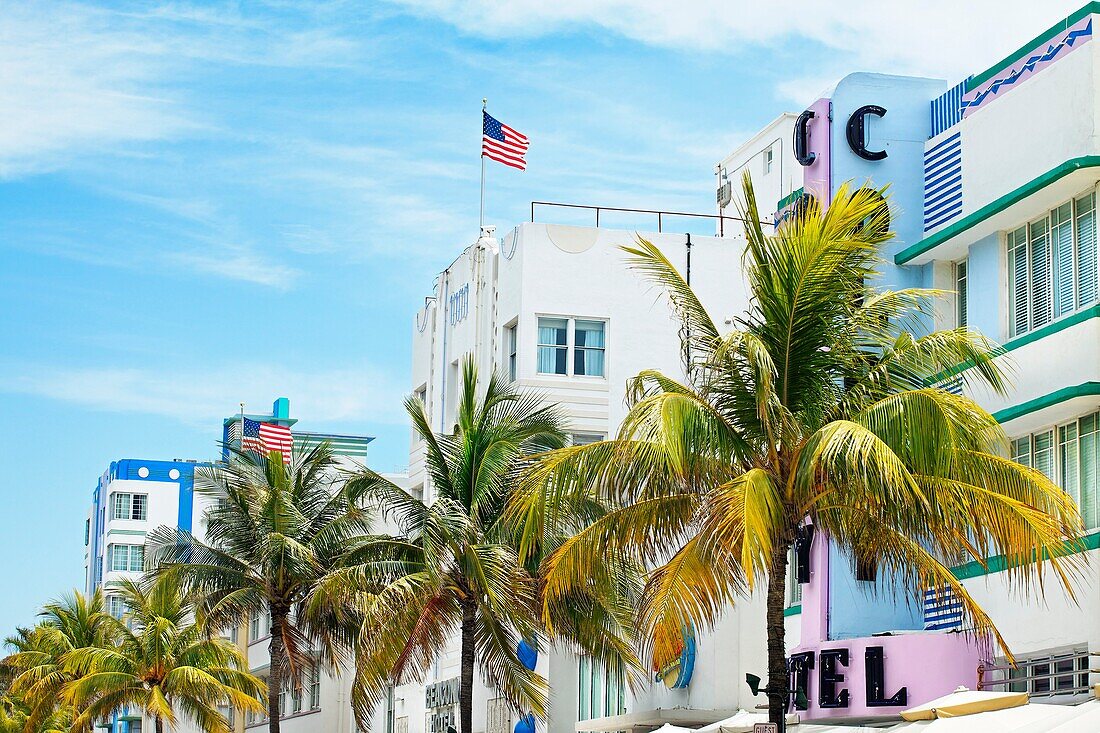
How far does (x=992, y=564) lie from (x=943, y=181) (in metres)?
6.45

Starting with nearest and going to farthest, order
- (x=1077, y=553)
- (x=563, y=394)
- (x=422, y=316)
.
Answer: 1. (x=1077, y=553)
2. (x=563, y=394)
3. (x=422, y=316)

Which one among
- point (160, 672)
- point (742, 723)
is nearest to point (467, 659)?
point (742, 723)

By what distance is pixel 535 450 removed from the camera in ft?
97.8

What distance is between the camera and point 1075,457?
21531 millimetres

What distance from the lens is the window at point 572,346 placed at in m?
42.3

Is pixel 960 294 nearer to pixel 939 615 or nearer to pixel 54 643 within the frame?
pixel 939 615

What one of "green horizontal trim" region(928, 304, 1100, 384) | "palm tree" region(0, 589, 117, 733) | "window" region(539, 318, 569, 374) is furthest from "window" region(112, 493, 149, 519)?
"green horizontal trim" region(928, 304, 1100, 384)

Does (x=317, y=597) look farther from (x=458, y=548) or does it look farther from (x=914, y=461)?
(x=914, y=461)

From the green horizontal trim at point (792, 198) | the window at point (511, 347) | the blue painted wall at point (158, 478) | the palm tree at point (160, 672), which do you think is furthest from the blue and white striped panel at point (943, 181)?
the blue painted wall at point (158, 478)

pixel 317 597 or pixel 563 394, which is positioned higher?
A: pixel 563 394

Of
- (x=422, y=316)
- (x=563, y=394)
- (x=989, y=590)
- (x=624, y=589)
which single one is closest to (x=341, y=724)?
(x=422, y=316)

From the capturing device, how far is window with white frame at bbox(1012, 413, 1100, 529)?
21.1 m

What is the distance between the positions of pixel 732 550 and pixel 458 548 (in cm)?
995

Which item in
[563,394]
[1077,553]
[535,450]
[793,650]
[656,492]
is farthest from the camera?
[563,394]
